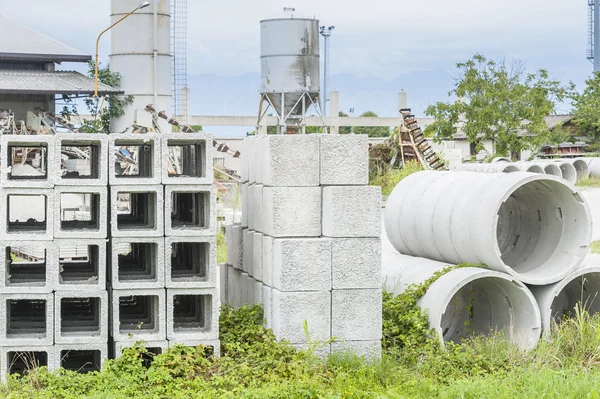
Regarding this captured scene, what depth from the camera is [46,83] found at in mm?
40094

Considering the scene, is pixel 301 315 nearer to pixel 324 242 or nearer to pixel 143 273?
pixel 324 242

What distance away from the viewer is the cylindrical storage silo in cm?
4534

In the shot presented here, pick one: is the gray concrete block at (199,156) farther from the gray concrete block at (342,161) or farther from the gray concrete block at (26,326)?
the gray concrete block at (26,326)

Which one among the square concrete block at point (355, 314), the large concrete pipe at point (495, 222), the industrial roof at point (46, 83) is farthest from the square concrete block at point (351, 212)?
the industrial roof at point (46, 83)

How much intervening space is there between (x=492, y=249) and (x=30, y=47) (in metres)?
35.2

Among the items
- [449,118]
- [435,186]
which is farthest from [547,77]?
[435,186]

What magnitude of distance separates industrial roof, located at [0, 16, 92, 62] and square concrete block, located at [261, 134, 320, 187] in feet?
110

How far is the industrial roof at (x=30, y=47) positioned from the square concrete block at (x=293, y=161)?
33376 millimetres

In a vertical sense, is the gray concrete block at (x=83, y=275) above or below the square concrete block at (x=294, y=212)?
below

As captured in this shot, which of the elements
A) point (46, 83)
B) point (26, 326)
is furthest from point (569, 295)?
point (46, 83)

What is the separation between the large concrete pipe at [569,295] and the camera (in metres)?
11.0

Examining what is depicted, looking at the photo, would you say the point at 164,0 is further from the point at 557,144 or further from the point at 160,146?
the point at 160,146

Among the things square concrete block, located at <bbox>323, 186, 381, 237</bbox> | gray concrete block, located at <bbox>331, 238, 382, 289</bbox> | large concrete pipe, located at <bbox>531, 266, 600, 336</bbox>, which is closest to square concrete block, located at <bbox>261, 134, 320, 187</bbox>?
square concrete block, located at <bbox>323, 186, 381, 237</bbox>

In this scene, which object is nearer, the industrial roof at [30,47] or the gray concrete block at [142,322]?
the gray concrete block at [142,322]
